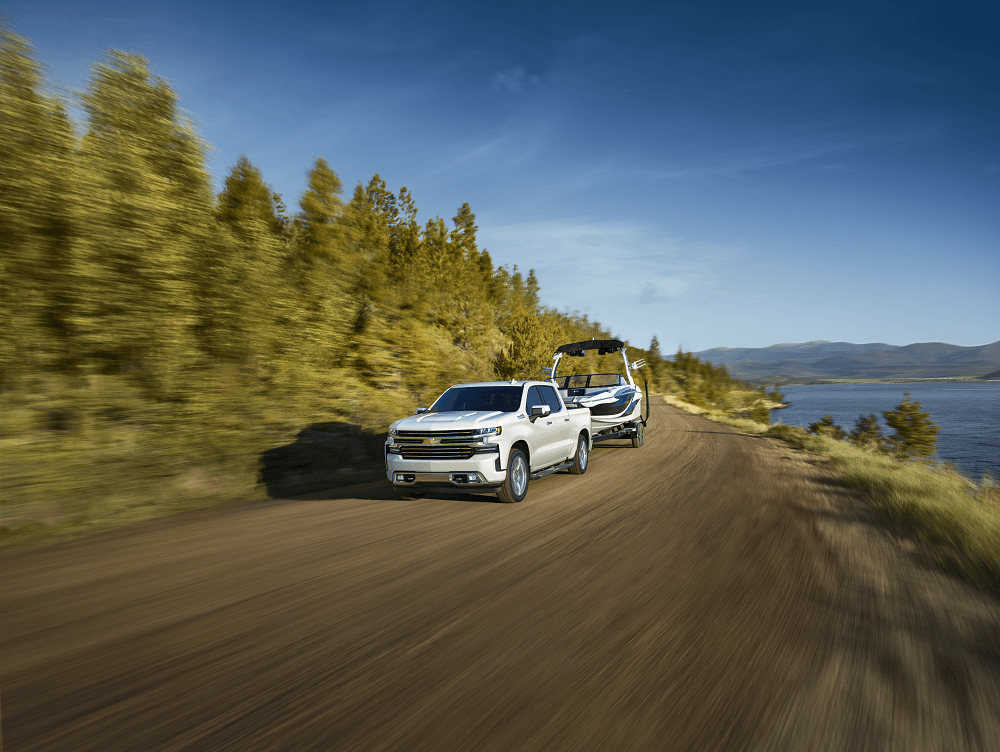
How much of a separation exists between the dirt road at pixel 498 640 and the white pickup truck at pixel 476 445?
1157mm

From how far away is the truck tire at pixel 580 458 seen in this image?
36.5ft

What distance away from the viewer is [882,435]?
2947 centimetres

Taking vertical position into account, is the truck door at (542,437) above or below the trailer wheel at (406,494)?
above

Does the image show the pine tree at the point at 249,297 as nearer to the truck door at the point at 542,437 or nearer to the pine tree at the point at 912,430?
the truck door at the point at 542,437

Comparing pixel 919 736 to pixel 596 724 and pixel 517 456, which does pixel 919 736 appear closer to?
pixel 596 724

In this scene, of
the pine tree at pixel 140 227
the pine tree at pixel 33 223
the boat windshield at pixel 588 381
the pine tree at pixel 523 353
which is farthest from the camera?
the pine tree at pixel 523 353

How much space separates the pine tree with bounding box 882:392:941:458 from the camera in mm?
27188

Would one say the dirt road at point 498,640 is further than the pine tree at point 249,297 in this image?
No

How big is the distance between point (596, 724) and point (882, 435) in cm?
3329

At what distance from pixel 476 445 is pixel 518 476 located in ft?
3.60

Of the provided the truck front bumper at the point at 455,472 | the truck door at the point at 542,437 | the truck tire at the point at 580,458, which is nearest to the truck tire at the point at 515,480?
the truck front bumper at the point at 455,472

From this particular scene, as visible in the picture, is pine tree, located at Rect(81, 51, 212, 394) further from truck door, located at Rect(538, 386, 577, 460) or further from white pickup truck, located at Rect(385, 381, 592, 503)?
truck door, located at Rect(538, 386, 577, 460)

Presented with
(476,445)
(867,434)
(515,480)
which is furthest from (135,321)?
(867,434)

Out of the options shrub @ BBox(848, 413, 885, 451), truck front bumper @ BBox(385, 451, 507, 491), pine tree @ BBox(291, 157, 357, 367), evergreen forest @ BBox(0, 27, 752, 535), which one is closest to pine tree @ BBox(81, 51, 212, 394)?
evergreen forest @ BBox(0, 27, 752, 535)
